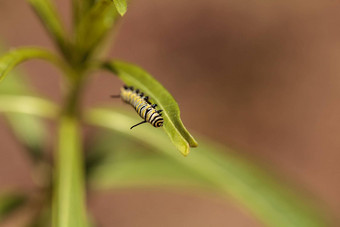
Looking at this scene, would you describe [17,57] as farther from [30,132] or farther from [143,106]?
[30,132]

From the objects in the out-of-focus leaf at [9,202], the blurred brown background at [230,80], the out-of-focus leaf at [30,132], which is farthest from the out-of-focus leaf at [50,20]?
the blurred brown background at [230,80]

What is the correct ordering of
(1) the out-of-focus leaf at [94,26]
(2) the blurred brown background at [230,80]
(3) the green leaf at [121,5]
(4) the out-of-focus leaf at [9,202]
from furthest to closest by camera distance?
(2) the blurred brown background at [230,80], (4) the out-of-focus leaf at [9,202], (1) the out-of-focus leaf at [94,26], (3) the green leaf at [121,5]

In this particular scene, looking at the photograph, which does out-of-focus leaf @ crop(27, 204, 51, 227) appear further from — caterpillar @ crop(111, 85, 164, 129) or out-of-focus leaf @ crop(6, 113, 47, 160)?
caterpillar @ crop(111, 85, 164, 129)

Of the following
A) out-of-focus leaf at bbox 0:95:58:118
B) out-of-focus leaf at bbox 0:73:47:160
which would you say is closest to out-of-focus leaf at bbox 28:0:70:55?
out-of-focus leaf at bbox 0:95:58:118

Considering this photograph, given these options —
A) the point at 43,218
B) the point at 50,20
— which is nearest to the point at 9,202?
the point at 43,218

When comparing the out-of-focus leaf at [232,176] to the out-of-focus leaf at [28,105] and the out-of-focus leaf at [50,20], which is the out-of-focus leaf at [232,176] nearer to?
the out-of-focus leaf at [28,105]
